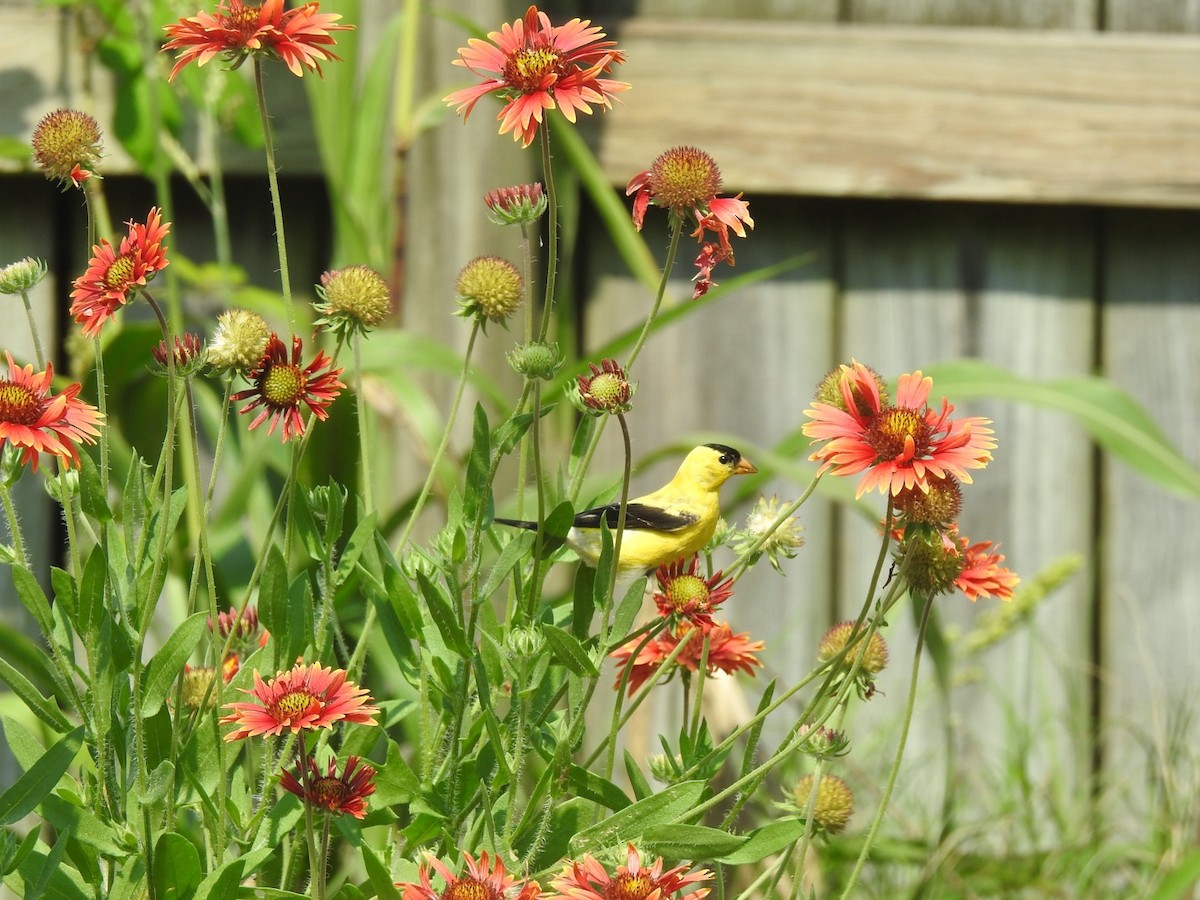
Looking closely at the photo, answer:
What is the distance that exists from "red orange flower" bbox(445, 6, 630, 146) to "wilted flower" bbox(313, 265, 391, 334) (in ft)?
0.34

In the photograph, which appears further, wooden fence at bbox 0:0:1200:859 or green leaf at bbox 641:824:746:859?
wooden fence at bbox 0:0:1200:859

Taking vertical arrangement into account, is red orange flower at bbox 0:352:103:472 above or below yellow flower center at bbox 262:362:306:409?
below

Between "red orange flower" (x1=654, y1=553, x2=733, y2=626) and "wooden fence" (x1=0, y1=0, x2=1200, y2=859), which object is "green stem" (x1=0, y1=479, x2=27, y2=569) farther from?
"wooden fence" (x1=0, y1=0, x2=1200, y2=859)

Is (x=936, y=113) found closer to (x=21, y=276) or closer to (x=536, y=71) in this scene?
(x=536, y=71)

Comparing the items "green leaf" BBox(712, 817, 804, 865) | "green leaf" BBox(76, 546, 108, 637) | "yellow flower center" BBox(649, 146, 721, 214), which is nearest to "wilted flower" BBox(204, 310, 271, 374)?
"green leaf" BBox(76, 546, 108, 637)

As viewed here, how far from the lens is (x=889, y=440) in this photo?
660 millimetres

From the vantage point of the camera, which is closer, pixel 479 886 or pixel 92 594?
pixel 479 886

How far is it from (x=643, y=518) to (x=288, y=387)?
0.32 m

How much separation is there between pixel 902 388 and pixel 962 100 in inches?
54.5

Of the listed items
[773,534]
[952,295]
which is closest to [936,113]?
[952,295]

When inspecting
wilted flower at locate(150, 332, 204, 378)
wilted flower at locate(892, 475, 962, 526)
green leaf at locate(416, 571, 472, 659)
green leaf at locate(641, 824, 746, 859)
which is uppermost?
wilted flower at locate(150, 332, 204, 378)

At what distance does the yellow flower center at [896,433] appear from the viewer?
66 centimetres

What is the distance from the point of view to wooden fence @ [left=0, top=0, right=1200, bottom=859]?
1990 mm

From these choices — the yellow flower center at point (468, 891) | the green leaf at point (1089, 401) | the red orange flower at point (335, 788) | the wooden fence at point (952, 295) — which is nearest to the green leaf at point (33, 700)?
the red orange flower at point (335, 788)
